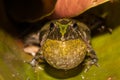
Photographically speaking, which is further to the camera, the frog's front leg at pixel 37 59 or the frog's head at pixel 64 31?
the frog's front leg at pixel 37 59

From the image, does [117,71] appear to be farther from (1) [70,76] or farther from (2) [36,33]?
(2) [36,33]

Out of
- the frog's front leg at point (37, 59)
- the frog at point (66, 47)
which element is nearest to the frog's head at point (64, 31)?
the frog at point (66, 47)

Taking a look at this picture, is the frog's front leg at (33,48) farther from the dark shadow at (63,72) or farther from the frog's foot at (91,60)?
the frog's foot at (91,60)

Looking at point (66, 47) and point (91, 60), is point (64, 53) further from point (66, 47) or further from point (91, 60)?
point (91, 60)

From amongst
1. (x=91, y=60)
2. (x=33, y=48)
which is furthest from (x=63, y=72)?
(x=33, y=48)

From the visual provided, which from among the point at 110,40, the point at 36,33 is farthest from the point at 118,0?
the point at 36,33
